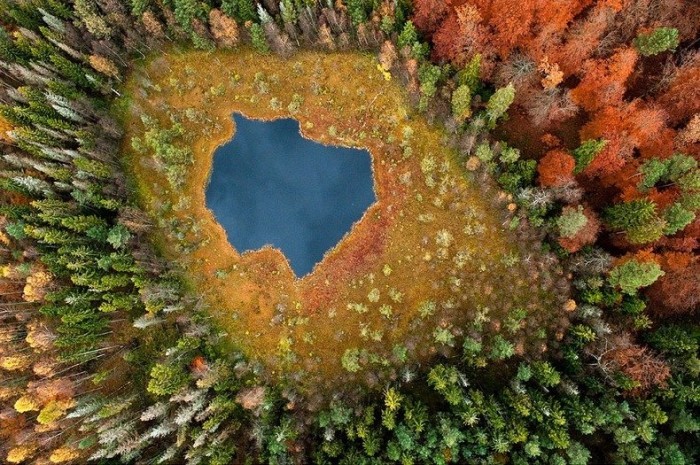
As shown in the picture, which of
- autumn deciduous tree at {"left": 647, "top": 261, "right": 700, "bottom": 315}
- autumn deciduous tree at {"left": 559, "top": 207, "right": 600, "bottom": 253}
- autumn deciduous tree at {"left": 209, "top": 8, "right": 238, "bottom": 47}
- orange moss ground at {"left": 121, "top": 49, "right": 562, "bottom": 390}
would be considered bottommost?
autumn deciduous tree at {"left": 647, "top": 261, "right": 700, "bottom": 315}

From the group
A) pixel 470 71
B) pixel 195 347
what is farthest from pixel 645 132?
pixel 195 347

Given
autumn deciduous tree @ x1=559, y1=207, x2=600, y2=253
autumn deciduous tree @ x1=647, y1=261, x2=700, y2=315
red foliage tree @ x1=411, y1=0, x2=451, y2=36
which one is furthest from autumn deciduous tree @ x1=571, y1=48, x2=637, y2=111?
autumn deciduous tree @ x1=647, y1=261, x2=700, y2=315

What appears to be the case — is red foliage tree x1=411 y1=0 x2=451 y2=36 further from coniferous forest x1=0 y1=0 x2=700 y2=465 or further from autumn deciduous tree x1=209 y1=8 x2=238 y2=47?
autumn deciduous tree x1=209 y1=8 x2=238 y2=47

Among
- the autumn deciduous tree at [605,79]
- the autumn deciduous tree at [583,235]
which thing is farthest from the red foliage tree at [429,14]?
the autumn deciduous tree at [583,235]

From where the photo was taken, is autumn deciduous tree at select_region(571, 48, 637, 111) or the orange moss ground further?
the orange moss ground

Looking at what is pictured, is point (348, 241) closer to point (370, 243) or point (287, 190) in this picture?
point (370, 243)

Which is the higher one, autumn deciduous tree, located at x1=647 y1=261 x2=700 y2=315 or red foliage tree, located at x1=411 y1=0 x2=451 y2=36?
red foliage tree, located at x1=411 y1=0 x2=451 y2=36

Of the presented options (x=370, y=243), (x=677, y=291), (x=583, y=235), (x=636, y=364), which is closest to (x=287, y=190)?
(x=370, y=243)

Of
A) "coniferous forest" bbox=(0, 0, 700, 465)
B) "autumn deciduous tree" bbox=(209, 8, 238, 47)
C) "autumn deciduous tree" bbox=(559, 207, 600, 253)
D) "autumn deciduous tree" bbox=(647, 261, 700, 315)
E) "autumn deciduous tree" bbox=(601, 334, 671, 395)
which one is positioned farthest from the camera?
"autumn deciduous tree" bbox=(209, 8, 238, 47)

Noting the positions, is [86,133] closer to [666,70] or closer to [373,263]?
[373,263]
